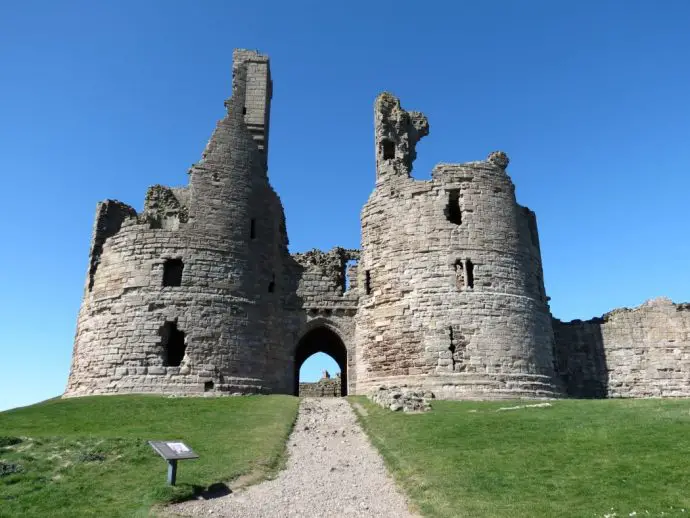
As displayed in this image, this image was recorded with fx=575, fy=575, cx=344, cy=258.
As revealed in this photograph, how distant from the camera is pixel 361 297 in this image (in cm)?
2488

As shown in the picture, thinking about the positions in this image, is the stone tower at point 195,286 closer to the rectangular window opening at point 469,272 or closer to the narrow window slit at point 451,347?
the narrow window slit at point 451,347

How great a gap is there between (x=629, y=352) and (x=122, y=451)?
22737 millimetres

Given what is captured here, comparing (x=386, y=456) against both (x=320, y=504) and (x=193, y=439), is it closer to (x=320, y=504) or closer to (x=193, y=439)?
(x=320, y=504)

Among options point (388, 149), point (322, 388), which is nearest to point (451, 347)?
point (388, 149)

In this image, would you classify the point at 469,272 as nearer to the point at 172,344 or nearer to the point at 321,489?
the point at 172,344

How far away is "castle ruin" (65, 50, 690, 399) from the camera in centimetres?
2162

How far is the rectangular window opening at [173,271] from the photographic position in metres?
23.2

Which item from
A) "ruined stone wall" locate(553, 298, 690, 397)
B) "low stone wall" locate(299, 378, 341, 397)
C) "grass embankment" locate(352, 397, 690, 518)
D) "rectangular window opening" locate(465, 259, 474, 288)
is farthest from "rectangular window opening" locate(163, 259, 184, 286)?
"ruined stone wall" locate(553, 298, 690, 397)

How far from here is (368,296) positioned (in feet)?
80.2

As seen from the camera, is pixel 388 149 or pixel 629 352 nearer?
pixel 629 352

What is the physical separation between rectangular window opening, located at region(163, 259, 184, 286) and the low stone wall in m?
12.6

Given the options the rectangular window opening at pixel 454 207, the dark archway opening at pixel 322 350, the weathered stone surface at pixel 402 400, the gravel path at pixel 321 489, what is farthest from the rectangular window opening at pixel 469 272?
the gravel path at pixel 321 489

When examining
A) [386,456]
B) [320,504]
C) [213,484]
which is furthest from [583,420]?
[213,484]

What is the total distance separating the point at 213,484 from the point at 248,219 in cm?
1590
